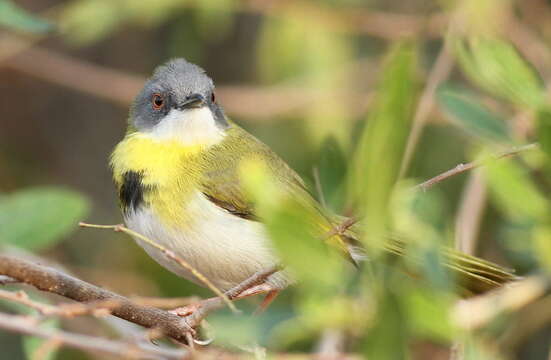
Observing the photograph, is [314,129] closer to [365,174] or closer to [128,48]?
[128,48]

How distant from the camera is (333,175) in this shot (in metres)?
2.64

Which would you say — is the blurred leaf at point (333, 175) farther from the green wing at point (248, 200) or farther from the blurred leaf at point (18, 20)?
the blurred leaf at point (18, 20)

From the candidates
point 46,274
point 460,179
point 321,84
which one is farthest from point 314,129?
point 46,274

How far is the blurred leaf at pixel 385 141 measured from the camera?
107 cm

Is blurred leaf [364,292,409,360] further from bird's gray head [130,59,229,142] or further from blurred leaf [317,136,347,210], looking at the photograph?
bird's gray head [130,59,229,142]

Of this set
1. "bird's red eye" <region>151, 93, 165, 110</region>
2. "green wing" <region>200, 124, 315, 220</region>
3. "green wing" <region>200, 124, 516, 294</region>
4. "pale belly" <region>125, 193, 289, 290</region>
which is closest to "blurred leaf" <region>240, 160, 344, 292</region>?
"green wing" <region>200, 124, 516, 294</region>

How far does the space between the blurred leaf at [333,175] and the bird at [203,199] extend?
6cm

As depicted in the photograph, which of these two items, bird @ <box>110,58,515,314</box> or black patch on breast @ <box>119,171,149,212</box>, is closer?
bird @ <box>110,58,515,314</box>

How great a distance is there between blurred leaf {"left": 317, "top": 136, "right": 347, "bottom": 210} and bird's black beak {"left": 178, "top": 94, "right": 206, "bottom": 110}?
30.6 inches

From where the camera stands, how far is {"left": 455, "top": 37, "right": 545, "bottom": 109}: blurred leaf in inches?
67.4

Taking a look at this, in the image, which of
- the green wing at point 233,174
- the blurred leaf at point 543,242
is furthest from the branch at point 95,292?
the green wing at point 233,174

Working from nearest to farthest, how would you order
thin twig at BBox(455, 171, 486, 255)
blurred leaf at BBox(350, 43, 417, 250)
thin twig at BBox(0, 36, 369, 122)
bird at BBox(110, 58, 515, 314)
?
1. blurred leaf at BBox(350, 43, 417, 250)
2. bird at BBox(110, 58, 515, 314)
3. thin twig at BBox(455, 171, 486, 255)
4. thin twig at BBox(0, 36, 369, 122)

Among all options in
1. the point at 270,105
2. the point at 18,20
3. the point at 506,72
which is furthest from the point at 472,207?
the point at 18,20

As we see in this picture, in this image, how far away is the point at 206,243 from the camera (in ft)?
9.25
